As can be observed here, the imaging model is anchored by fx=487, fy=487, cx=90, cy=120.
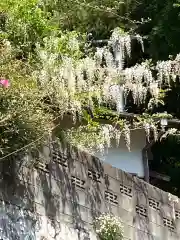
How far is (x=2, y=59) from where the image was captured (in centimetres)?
607

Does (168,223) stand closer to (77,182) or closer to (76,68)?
(77,182)

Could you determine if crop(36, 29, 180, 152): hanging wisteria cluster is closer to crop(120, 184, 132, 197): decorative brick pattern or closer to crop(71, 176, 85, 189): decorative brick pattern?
crop(71, 176, 85, 189): decorative brick pattern

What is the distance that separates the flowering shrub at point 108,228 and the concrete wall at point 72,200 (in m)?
0.10

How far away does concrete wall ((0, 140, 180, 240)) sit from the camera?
5.68 meters

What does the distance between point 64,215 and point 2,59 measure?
6.94 ft

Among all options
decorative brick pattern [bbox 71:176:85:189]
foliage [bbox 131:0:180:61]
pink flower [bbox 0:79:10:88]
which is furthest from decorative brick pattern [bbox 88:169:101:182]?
foliage [bbox 131:0:180:61]

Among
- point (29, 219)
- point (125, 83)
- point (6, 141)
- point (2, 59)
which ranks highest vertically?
point (125, 83)

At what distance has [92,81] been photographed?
7539 millimetres

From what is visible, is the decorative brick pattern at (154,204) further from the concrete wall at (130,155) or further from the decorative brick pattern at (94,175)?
the concrete wall at (130,155)

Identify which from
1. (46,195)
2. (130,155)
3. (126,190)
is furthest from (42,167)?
(130,155)

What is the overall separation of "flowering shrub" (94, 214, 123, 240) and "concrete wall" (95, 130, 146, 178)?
288 cm

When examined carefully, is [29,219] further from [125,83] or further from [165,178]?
[165,178]

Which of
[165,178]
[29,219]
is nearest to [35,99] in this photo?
[29,219]

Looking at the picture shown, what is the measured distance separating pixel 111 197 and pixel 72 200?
30.9 inches
